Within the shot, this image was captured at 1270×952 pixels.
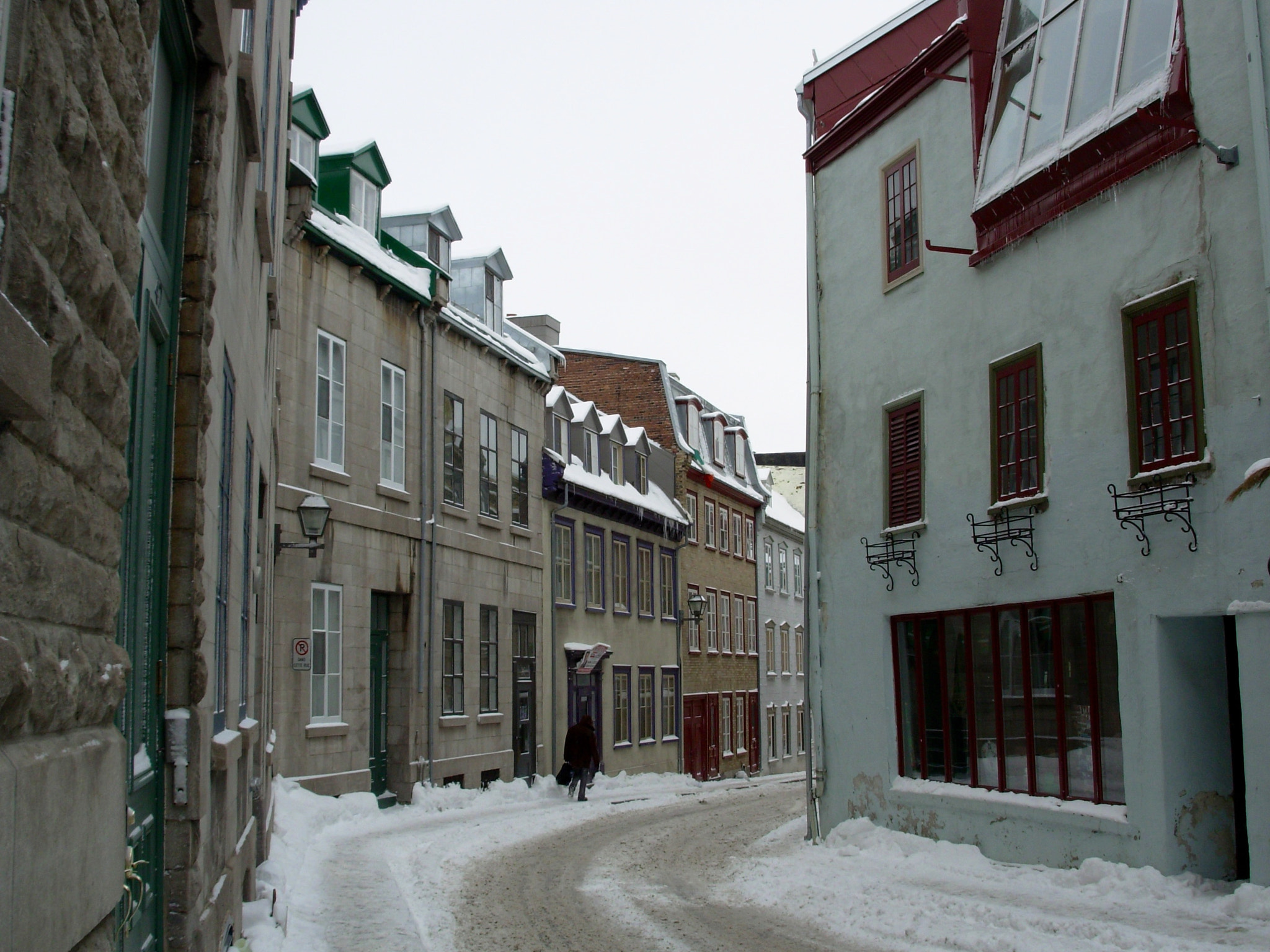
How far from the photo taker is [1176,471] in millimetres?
10617

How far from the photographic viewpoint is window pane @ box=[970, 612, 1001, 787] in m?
13.2

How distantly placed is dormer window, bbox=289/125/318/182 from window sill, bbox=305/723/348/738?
8021mm

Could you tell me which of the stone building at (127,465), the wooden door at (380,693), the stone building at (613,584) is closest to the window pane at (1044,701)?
the stone building at (127,465)

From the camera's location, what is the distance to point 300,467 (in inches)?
699

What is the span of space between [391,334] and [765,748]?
24400 mm

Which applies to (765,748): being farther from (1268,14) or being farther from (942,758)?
(1268,14)

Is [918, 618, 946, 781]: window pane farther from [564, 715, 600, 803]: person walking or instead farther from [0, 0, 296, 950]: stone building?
[564, 715, 600, 803]: person walking

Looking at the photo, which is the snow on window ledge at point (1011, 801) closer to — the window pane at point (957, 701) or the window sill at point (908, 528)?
the window pane at point (957, 701)

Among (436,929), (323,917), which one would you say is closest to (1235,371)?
(436,929)

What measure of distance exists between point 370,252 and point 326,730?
7.39 metres

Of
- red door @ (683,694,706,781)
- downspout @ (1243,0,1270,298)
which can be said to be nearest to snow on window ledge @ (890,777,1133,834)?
downspout @ (1243,0,1270,298)

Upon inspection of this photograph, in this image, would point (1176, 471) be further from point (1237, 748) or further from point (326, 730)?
point (326, 730)

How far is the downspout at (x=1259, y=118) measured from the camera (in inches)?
385

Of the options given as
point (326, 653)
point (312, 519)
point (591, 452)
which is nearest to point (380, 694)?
point (326, 653)
